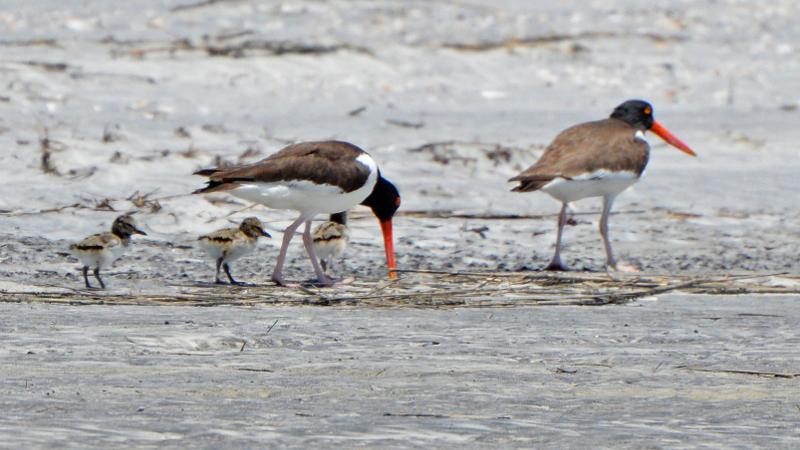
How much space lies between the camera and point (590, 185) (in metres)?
10.8

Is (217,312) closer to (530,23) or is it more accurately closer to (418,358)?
(418,358)

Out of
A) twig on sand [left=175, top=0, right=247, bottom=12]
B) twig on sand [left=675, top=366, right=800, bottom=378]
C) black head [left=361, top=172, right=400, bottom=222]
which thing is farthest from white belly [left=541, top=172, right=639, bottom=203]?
twig on sand [left=175, top=0, right=247, bottom=12]

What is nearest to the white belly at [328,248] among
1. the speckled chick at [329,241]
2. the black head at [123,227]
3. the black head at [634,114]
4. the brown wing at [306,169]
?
the speckled chick at [329,241]

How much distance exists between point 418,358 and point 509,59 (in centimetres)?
1237

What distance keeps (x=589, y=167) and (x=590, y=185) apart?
0.48 feet

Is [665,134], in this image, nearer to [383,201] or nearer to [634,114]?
[634,114]

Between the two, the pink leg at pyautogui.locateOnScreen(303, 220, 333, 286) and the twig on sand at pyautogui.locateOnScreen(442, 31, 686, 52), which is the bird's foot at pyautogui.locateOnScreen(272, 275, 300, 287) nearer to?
the pink leg at pyautogui.locateOnScreen(303, 220, 333, 286)

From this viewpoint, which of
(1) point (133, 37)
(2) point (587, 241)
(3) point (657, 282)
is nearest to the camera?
(3) point (657, 282)

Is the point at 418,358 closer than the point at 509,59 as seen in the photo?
Yes

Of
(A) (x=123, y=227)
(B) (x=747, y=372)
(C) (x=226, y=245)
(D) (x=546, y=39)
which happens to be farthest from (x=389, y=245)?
(D) (x=546, y=39)

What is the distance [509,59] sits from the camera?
18.8m

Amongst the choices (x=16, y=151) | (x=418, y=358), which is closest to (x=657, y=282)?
(x=418, y=358)

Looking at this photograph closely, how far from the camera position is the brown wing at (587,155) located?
10586 mm

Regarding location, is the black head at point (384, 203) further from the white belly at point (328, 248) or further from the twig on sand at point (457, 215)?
the twig on sand at point (457, 215)
